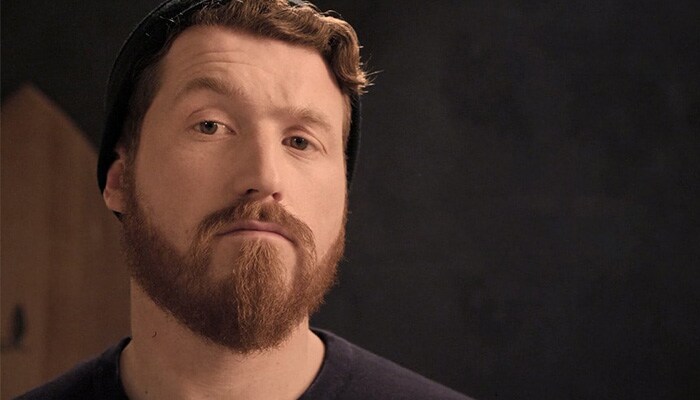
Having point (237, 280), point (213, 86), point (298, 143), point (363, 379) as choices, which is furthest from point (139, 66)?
point (363, 379)

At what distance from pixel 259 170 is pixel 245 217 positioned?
7 cm

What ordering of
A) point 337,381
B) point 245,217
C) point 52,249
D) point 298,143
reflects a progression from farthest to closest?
point 52,249 → point 337,381 → point 298,143 → point 245,217

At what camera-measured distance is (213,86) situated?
119cm

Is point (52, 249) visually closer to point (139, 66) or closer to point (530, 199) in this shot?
point (139, 66)

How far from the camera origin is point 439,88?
58.8 inches

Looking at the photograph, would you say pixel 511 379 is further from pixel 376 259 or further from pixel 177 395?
pixel 177 395

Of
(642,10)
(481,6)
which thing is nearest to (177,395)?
(481,6)

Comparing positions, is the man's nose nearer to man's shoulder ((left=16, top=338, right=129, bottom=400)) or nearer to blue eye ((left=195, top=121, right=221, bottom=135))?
blue eye ((left=195, top=121, right=221, bottom=135))

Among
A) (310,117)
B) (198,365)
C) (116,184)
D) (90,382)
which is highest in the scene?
(310,117)

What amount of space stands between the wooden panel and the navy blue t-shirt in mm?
203

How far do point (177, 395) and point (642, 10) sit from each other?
3.29 feet

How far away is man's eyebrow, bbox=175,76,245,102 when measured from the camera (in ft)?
3.89

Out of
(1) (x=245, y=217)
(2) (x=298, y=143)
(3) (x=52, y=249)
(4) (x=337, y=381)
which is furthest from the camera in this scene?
(3) (x=52, y=249)

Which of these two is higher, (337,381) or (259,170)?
(259,170)
